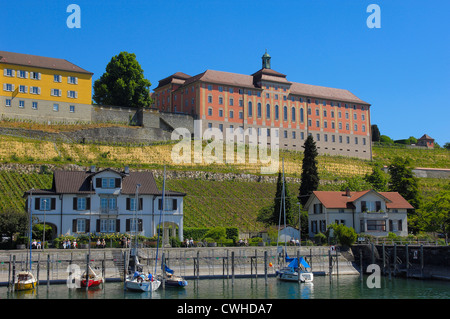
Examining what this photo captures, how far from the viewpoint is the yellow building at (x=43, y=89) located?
91.6 metres

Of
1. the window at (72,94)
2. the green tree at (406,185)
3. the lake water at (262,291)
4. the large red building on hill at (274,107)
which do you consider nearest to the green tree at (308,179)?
the green tree at (406,185)

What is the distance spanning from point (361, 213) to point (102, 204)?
3209 centimetres

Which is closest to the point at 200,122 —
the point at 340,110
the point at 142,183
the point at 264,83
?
the point at 264,83

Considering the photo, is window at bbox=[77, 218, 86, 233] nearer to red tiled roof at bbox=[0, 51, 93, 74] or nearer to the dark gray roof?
the dark gray roof

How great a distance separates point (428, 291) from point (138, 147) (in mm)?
58807

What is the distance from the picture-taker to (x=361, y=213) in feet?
222

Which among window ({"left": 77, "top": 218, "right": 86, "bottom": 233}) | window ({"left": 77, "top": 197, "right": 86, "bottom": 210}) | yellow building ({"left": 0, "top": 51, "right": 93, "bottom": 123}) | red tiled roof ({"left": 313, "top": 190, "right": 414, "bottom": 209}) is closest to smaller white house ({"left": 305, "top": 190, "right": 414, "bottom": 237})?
red tiled roof ({"left": 313, "top": 190, "right": 414, "bottom": 209})

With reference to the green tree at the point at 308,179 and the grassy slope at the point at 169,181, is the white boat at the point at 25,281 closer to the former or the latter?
the grassy slope at the point at 169,181

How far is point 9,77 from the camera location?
91.9m

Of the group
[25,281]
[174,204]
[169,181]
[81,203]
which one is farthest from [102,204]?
[169,181]

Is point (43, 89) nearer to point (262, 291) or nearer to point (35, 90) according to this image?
point (35, 90)

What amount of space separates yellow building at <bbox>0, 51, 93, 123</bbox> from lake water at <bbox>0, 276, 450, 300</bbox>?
54482mm

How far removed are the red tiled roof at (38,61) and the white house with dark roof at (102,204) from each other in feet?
138

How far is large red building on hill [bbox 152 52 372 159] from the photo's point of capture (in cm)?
11625
